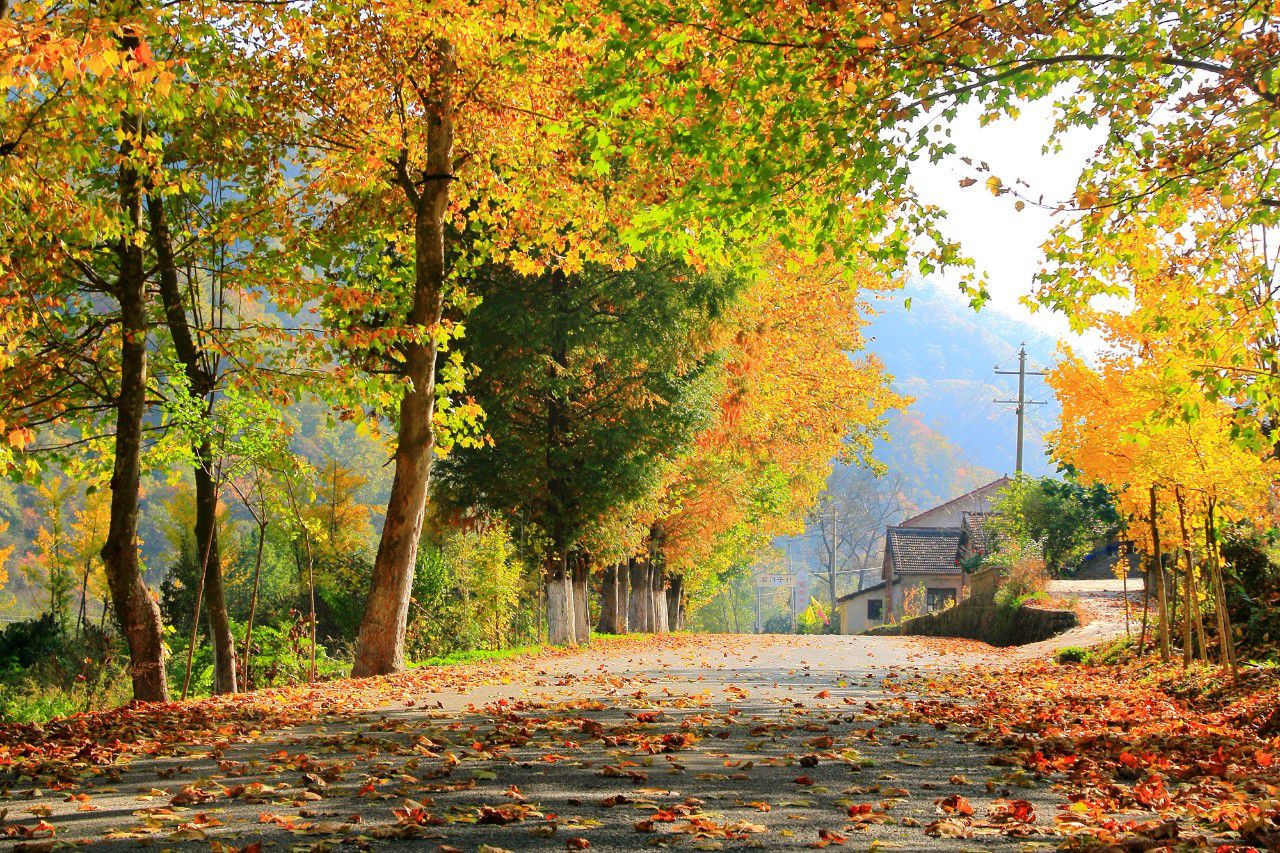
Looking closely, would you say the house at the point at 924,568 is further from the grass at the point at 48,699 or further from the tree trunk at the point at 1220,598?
the tree trunk at the point at 1220,598

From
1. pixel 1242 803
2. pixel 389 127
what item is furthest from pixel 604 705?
pixel 389 127

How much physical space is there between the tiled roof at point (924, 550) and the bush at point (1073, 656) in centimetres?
5652

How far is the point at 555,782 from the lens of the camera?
6402mm

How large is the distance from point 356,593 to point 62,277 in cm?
1915

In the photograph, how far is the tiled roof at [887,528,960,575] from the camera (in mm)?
75188

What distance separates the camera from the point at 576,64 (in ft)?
49.5

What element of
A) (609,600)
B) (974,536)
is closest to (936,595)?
(974,536)

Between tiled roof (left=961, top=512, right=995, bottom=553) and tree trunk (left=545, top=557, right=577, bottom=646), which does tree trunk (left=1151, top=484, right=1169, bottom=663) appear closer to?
tree trunk (left=545, top=557, right=577, bottom=646)

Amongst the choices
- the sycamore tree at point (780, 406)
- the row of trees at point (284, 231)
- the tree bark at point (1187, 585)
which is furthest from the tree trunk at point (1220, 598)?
the sycamore tree at point (780, 406)

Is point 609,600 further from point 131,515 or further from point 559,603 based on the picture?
point 131,515

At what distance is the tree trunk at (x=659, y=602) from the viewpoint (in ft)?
135

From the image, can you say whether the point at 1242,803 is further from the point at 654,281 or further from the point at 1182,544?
the point at 654,281

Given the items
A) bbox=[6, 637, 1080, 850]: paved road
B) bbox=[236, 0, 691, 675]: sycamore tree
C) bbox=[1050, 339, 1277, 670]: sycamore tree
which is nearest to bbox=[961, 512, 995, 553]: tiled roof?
bbox=[1050, 339, 1277, 670]: sycamore tree

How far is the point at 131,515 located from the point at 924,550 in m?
69.2
